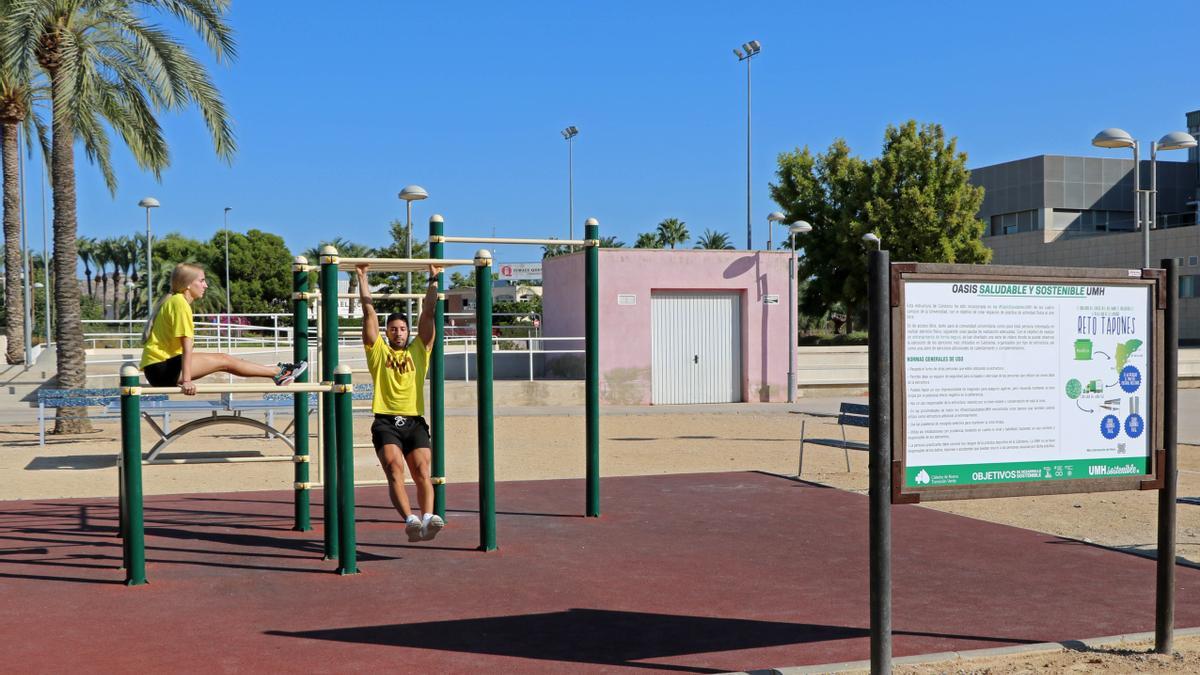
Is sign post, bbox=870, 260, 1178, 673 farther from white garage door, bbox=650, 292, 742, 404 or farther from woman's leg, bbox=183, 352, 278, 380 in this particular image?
white garage door, bbox=650, 292, 742, 404

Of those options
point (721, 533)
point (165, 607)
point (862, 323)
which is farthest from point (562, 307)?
point (862, 323)

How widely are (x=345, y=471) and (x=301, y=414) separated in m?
1.79

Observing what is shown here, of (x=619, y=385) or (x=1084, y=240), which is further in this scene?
(x=1084, y=240)

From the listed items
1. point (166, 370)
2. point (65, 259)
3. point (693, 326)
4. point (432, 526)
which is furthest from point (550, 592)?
point (693, 326)

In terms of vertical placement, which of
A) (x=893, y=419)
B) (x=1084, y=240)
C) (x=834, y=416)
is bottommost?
(x=834, y=416)

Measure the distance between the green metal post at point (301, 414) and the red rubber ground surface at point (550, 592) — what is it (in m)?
0.21

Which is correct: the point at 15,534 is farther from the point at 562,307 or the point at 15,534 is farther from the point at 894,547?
the point at 562,307

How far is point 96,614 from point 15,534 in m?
2.90

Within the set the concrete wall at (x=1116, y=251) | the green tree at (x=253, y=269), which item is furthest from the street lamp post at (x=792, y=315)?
the green tree at (x=253, y=269)

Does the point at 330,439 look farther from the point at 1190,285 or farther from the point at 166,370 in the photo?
the point at 1190,285

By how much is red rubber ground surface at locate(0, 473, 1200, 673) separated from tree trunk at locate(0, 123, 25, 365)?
21960 millimetres

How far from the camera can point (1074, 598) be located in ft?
20.1

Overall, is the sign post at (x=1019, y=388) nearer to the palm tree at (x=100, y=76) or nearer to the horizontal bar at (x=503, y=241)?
the horizontal bar at (x=503, y=241)

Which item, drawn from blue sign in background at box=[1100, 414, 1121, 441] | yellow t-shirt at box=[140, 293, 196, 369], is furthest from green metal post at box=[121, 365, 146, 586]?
blue sign in background at box=[1100, 414, 1121, 441]
